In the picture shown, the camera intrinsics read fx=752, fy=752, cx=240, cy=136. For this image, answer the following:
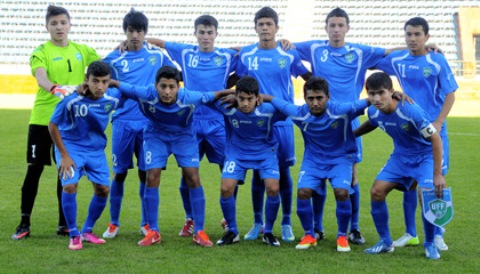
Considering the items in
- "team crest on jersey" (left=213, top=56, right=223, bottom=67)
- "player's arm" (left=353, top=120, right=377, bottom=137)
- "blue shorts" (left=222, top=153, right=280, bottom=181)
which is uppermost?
"team crest on jersey" (left=213, top=56, right=223, bottom=67)

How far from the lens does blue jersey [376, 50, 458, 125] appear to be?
5.88 meters

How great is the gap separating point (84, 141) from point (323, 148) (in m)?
1.85

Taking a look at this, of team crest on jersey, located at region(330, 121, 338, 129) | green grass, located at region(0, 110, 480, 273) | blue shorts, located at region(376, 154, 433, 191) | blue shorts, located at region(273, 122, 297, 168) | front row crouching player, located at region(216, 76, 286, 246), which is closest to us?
green grass, located at region(0, 110, 480, 273)

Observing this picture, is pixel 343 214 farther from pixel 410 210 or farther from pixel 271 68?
pixel 271 68

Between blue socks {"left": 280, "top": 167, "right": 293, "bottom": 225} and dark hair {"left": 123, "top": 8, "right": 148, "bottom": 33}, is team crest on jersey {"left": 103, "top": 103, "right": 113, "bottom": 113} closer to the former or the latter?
dark hair {"left": 123, "top": 8, "right": 148, "bottom": 33}

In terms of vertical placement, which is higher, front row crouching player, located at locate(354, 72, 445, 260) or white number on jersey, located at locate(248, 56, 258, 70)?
white number on jersey, located at locate(248, 56, 258, 70)

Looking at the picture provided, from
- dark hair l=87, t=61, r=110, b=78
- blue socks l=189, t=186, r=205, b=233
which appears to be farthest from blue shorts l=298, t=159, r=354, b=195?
dark hair l=87, t=61, r=110, b=78

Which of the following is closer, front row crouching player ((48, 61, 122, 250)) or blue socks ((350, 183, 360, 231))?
front row crouching player ((48, 61, 122, 250))

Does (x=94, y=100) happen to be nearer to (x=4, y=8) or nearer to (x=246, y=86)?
(x=246, y=86)

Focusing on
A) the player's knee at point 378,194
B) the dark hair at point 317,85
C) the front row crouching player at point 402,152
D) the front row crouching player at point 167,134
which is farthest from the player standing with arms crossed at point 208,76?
the player's knee at point 378,194

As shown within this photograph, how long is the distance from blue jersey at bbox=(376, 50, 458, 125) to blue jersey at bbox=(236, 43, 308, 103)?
3.07ft

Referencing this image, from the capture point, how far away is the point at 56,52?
20.0 feet

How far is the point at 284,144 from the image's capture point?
618cm

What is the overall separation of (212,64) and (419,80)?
67.4 inches
